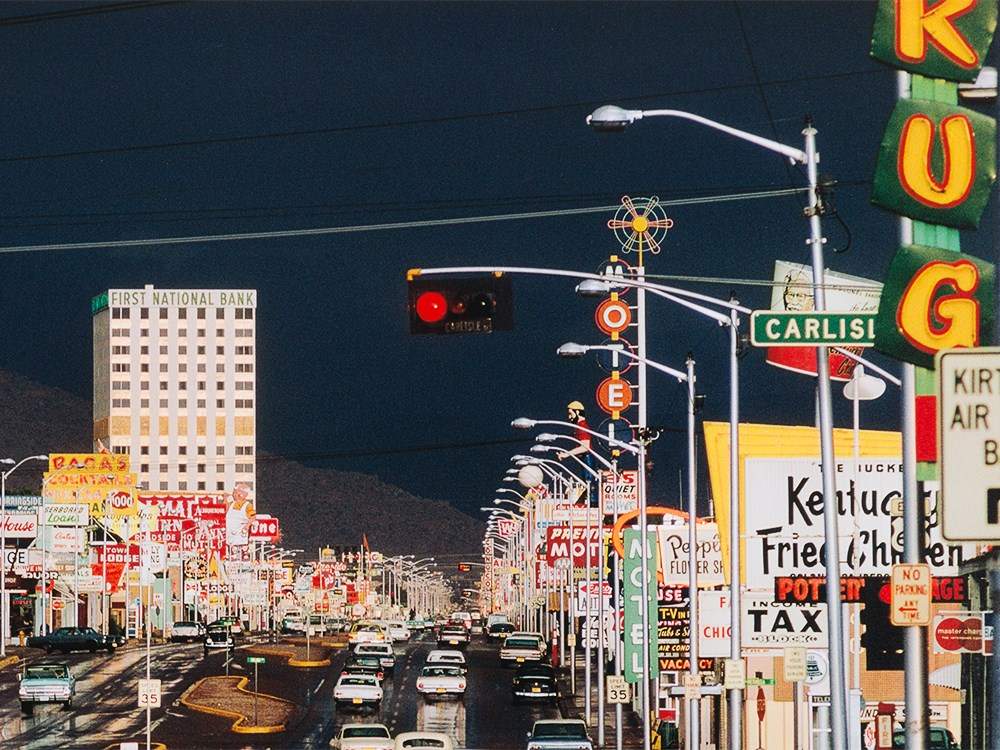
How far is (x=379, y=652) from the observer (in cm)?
9788

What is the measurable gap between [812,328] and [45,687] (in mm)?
60090

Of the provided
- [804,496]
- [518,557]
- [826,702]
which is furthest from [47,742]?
[518,557]

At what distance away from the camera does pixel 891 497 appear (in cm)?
4412

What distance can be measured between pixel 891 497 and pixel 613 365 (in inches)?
1356

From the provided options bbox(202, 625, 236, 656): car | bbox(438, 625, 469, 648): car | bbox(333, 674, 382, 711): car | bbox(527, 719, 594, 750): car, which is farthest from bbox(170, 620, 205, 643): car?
bbox(527, 719, 594, 750): car

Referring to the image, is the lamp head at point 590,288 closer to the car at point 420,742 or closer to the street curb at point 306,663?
the car at point 420,742

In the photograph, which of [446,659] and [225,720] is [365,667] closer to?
[446,659]

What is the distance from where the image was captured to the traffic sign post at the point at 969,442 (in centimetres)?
1125

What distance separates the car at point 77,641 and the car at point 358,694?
107 ft

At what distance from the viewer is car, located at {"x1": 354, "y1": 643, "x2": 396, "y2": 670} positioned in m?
96.1

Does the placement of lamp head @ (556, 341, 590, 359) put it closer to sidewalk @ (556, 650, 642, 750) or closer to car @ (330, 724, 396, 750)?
car @ (330, 724, 396, 750)

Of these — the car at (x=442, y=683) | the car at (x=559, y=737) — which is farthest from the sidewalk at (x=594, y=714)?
the car at (x=559, y=737)

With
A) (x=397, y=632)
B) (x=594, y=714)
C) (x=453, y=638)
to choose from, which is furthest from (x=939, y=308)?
(x=397, y=632)

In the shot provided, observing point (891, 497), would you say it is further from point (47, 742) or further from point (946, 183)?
point (47, 742)
